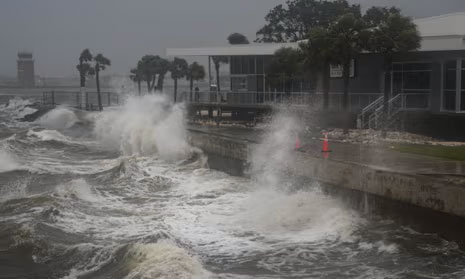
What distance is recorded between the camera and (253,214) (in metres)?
14.7

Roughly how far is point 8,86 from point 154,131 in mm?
94246

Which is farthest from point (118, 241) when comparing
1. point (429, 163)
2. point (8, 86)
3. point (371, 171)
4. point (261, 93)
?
point (8, 86)

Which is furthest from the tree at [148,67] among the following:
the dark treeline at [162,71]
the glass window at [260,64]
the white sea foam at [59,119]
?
the glass window at [260,64]

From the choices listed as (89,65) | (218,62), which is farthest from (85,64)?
(218,62)

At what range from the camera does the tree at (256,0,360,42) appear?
5625 cm

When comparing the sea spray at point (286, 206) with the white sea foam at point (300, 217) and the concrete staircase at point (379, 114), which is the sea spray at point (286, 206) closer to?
the white sea foam at point (300, 217)

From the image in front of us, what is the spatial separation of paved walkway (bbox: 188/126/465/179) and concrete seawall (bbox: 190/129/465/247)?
0.58m

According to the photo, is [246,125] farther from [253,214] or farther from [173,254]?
[173,254]

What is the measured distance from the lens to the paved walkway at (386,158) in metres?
14.2

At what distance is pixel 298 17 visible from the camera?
57.6 meters

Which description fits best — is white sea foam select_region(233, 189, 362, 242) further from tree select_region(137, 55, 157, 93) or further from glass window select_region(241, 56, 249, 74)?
tree select_region(137, 55, 157, 93)

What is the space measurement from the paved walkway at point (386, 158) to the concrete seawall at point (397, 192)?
0.58m

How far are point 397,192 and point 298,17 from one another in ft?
151

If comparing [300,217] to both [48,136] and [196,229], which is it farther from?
[48,136]
